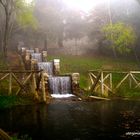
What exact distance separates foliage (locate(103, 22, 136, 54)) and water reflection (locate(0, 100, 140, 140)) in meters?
20.6

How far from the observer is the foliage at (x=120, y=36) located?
5209cm

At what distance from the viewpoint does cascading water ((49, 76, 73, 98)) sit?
37.4m

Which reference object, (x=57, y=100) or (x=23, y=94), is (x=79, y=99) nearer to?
(x=57, y=100)

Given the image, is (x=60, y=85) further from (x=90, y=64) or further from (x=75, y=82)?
(x=90, y=64)

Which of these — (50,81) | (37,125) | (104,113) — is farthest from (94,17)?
(37,125)

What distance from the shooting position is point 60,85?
3809 centimetres

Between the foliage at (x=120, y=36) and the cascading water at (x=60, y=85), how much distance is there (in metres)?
16.0

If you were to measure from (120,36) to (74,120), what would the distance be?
29795mm

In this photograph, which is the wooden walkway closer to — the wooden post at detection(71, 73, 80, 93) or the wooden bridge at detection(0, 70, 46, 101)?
the wooden bridge at detection(0, 70, 46, 101)

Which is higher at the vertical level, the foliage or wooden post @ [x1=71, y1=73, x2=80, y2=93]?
the foliage

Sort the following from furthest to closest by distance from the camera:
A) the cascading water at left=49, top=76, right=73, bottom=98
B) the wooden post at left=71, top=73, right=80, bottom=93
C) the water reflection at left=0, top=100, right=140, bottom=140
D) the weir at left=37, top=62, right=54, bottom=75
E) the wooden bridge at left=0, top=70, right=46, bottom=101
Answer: the weir at left=37, top=62, right=54, bottom=75, the wooden post at left=71, top=73, right=80, bottom=93, the cascading water at left=49, top=76, right=73, bottom=98, the wooden bridge at left=0, top=70, right=46, bottom=101, the water reflection at left=0, top=100, right=140, bottom=140

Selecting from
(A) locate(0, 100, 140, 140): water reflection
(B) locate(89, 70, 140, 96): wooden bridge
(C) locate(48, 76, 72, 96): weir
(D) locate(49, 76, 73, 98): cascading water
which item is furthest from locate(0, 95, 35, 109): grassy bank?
(B) locate(89, 70, 140, 96): wooden bridge

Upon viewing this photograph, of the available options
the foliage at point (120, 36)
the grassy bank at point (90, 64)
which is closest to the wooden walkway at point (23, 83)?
the grassy bank at point (90, 64)

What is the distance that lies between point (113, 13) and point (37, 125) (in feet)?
128
